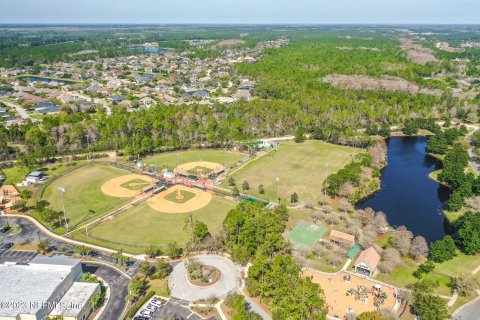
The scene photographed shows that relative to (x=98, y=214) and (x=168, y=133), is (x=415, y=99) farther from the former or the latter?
(x=98, y=214)

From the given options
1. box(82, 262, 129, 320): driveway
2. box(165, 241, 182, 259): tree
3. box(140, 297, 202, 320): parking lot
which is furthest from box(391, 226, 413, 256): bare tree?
box(82, 262, 129, 320): driveway

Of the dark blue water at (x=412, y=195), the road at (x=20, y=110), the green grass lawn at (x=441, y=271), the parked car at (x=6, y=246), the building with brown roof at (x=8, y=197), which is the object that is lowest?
the dark blue water at (x=412, y=195)

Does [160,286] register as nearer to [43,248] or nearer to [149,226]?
[149,226]

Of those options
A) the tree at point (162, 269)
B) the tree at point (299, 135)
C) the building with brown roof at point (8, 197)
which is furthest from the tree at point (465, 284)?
the building with brown roof at point (8, 197)

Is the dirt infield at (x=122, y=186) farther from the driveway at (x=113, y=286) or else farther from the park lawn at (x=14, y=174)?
the driveway at (x=113, y=286)

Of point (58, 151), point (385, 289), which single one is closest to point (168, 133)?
point (58, 151)

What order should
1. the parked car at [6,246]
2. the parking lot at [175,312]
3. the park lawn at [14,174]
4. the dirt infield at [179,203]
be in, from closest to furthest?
the parking lot at [175,312] → the parked car at [6,246] → the dirt infield at [179,203] → the park lawn at [14,174]

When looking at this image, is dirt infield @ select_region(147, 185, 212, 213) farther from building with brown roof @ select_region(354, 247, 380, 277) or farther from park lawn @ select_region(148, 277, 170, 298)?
building with brown roof @ select_region(354, 247, 380, 277)
